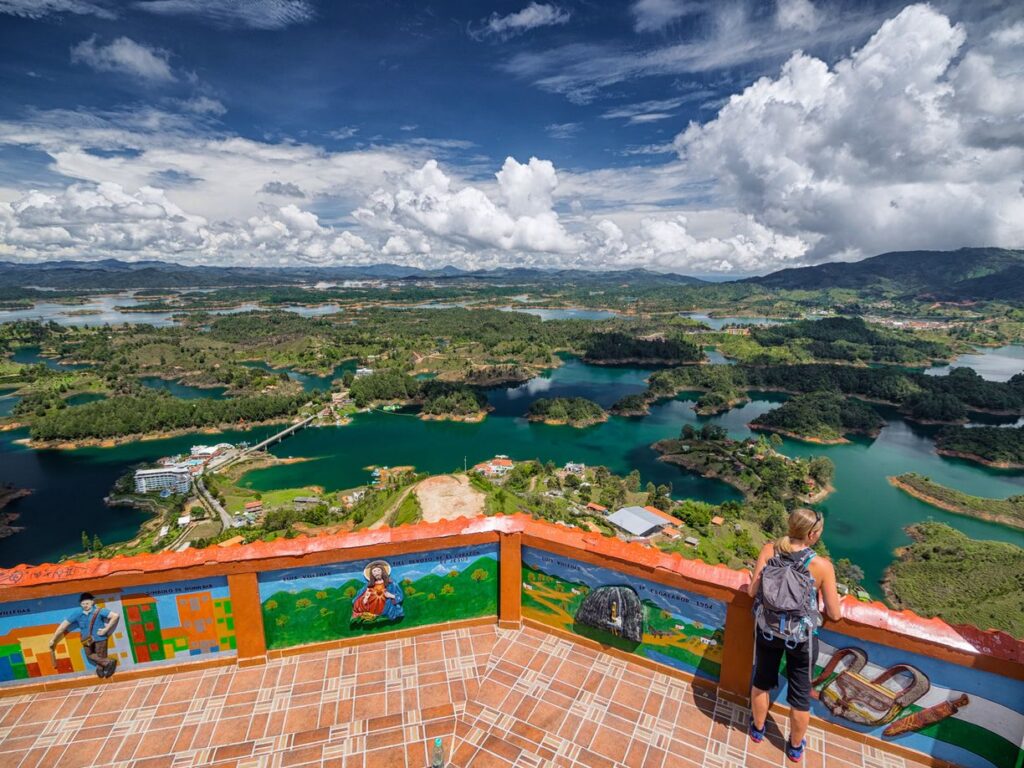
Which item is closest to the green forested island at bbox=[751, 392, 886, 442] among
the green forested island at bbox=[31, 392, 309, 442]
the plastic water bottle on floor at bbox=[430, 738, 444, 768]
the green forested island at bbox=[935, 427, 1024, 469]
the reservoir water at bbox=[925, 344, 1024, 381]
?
the green forested island at bbox=[935, 427, 1024, 469]

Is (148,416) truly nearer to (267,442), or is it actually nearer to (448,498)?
(267,442)

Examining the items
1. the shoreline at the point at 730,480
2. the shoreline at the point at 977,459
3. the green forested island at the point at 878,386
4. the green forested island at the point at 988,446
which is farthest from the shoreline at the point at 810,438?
the shoreline at the point at 730,480

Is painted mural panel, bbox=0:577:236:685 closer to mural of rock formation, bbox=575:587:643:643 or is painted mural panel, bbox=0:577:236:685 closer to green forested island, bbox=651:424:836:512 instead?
mural of rock formation, bbox=575:587:643:643

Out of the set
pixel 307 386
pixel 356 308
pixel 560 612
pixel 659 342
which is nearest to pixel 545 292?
pixel 356 308

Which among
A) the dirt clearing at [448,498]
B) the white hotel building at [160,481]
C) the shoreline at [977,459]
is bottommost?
the shoreline at [977,459]

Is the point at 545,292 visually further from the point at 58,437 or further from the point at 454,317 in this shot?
the point at 58,437

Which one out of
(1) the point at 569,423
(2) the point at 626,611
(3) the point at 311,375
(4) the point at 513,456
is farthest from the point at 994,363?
(2) the point at 626,611

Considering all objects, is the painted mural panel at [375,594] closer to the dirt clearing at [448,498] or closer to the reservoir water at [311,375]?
the dirt clearing at [448,498]
